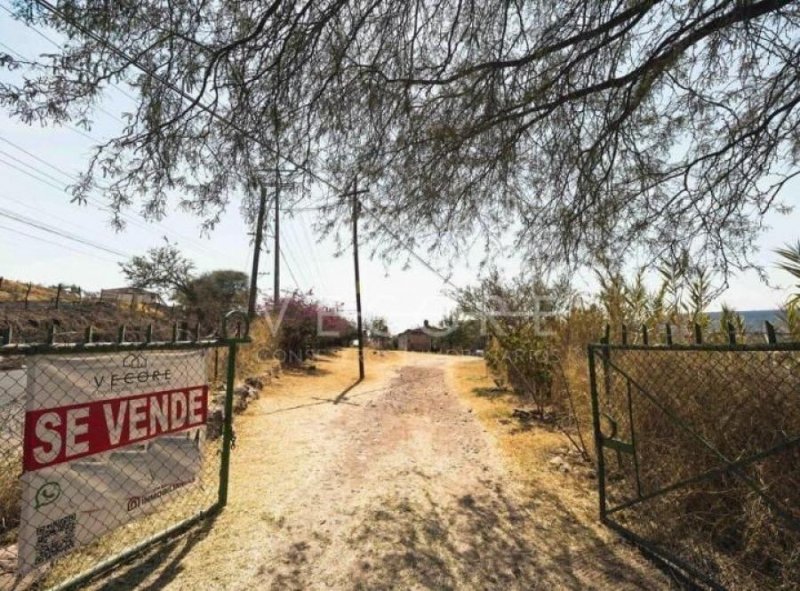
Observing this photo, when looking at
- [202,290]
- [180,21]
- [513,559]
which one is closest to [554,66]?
[180,21]

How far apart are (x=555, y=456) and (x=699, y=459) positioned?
237 cm

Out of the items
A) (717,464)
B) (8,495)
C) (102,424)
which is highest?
(102,424)

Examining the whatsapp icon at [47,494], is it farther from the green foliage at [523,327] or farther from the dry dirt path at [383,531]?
the green foliage at [523,327]

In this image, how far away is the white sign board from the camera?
2297 mm

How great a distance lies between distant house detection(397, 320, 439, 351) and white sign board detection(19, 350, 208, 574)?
46109 millimetres

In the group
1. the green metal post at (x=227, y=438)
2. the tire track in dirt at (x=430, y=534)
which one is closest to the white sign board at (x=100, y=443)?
the green metal post at (x=227, y=438)

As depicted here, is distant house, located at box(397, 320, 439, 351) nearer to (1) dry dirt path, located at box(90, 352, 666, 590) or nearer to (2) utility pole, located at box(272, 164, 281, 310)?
(2) utility pole, located at box(272, 164, 281, 310)

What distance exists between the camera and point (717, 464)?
3375mm

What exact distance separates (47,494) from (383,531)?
2188mm

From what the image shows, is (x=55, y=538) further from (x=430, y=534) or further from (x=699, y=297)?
(x=699, y=297)

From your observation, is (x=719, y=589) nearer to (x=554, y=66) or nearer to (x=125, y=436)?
(x=125, y=436)

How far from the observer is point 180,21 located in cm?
314

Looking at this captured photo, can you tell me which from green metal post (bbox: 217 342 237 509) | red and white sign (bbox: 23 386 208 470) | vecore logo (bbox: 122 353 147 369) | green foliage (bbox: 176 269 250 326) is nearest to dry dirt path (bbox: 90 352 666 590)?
green metal post (bbox: 217 342 237 509)

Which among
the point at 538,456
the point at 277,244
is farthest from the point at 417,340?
the point at 538,456
